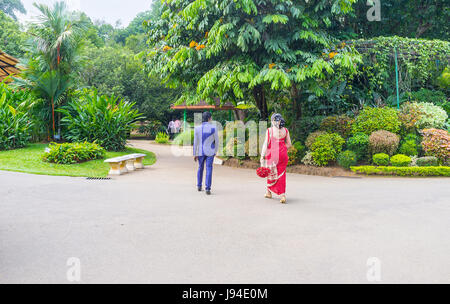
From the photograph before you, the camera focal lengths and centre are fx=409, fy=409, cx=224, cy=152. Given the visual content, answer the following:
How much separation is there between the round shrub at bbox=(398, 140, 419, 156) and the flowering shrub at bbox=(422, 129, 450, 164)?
0.87 feet

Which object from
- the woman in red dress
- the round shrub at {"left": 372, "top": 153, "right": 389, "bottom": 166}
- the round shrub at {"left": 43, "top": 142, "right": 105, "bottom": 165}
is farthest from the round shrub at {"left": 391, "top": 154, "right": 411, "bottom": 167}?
the round shrub at {"left": 43, "top": 142, "right": 105, "bottom": 165}

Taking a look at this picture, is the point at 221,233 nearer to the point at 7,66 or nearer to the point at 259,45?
the point at 259,45

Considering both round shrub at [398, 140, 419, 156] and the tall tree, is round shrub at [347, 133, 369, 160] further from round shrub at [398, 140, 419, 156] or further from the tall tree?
the tall tree

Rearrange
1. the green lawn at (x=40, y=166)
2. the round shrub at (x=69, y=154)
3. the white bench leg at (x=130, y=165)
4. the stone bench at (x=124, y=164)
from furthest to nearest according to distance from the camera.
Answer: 1. the white bench leg at (x=130, y=165)
2. the round shrub at (x=69, y=154)
3. the stone bench at (x=124, y=164)
4. the green lawn at (x=40, y=166)

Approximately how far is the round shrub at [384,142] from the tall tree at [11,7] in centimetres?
7563

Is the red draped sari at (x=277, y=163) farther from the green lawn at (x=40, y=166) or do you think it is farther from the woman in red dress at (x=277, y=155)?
the green lawn at (x=40, y=166)

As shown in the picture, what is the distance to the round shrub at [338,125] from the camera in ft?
46.6

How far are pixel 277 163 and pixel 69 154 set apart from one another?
8517 millimetres

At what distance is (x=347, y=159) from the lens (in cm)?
1276

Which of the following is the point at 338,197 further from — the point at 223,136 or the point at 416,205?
the point at 223,136

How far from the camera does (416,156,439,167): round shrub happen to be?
12.4m

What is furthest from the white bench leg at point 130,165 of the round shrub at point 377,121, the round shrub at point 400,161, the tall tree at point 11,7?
the tall tree at point 11,7

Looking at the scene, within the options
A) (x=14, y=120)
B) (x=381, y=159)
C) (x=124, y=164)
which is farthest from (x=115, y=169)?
(x=381, y=159)

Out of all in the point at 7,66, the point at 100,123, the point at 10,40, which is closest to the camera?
the point at 100,123
